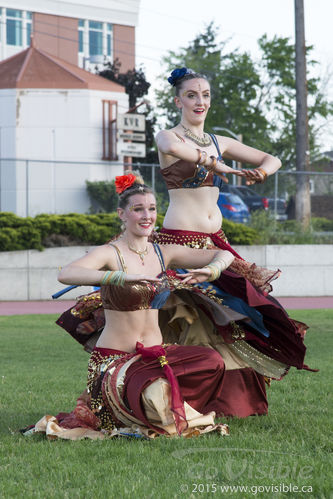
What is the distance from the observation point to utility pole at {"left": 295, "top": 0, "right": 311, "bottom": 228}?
74.8ft

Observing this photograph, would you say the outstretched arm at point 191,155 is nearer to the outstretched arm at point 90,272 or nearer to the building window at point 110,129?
the outstretched arm at point 90,272

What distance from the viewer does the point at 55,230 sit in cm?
1931

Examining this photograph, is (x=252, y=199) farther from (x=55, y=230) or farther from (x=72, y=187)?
(x=55, y=230)

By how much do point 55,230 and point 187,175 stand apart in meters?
13.5

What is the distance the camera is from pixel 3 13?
44.9m

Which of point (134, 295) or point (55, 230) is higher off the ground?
point (55, 230)

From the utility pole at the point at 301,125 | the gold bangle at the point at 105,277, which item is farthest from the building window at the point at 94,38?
the gold bangle at the point at 105,277

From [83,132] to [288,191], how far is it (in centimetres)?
770

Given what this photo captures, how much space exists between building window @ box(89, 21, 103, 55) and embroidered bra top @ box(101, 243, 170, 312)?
145ft

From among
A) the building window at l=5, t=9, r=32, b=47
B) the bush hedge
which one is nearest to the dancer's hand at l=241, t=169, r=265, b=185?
the bush hedge

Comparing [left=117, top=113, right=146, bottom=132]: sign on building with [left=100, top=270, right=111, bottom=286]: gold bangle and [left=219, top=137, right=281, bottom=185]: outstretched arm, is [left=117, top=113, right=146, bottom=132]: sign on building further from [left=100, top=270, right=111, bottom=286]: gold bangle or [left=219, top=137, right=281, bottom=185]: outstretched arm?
[left=100, top=270, right=111, bottom=286]: gold bangle

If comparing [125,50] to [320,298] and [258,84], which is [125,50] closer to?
[258,84]

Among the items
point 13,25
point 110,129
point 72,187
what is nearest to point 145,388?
point 72,187

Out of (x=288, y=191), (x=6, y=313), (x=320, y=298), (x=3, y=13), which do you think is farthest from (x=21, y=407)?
(x=3, y=13)
